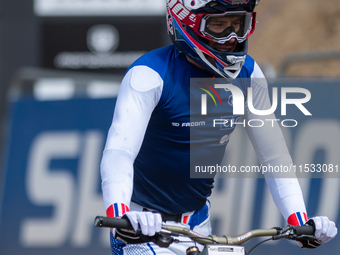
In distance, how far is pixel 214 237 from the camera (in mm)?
2543

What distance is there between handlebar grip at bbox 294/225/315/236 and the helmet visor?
3.58 feet

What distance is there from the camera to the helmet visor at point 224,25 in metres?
3.06

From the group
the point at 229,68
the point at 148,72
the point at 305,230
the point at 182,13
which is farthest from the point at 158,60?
the point at 305,230

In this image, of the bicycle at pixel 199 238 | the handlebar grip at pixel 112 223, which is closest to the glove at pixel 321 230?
the bicycle at pixel 199 238

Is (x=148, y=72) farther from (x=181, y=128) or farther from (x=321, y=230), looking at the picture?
(x=321, y=230)

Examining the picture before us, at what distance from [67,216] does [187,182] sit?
3.26 metres

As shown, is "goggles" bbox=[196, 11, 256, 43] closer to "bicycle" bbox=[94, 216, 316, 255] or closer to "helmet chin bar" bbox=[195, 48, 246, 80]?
"helmet chin bar" bbox=[195, 48, 246, 80]

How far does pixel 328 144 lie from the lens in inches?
241

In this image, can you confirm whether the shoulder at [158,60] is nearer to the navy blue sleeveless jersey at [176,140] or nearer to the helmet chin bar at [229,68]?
the navy blue sleeveless jersey at [176,140]

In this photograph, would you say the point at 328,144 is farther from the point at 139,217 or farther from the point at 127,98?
the point at 139,217

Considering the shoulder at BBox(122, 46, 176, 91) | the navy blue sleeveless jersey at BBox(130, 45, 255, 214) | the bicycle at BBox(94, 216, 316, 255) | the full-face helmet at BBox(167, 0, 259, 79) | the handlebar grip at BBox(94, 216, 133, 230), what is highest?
the full-face helmet at BBox(167, 0, 259, 79)

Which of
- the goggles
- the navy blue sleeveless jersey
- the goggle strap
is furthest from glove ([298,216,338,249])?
the goggle strap

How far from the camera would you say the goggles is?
3059 millimetres

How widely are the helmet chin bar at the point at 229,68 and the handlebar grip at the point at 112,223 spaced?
119cm
